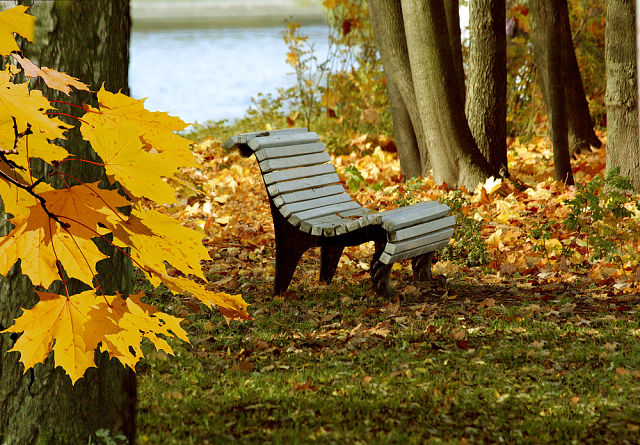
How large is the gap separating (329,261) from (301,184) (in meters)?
0.57

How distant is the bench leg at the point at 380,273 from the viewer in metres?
4.46

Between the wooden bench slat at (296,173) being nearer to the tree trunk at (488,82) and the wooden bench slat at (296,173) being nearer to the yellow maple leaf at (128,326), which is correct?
the tree trunk at (488,82)

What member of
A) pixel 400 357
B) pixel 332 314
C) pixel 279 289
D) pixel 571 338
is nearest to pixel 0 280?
pixel 400 357

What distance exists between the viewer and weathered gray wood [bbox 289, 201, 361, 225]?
4688mm

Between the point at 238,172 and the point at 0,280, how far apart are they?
21.3 feet

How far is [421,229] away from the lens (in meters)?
4.43

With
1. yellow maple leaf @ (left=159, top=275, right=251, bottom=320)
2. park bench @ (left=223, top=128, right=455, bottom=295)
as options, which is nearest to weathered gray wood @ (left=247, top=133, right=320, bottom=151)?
park bench @ (left=223, top=128, right=455, bottom=295)

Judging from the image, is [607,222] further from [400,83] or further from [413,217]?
[400,83]

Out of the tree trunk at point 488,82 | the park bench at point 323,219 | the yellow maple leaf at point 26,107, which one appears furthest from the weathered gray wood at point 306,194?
the yellow maple leaf at point 26,107

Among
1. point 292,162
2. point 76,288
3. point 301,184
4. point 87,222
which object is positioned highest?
point 87,222

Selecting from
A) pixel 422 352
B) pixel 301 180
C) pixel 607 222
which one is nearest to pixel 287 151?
pixel 301 180

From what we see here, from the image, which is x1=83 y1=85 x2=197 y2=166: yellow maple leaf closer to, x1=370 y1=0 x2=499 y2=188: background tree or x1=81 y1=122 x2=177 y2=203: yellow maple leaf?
x1=81 y1=122 x2=177 y2=203: yellow maple leaf

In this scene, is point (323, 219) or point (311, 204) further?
point (311, 204)

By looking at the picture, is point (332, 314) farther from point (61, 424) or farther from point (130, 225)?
point (130, 225)
